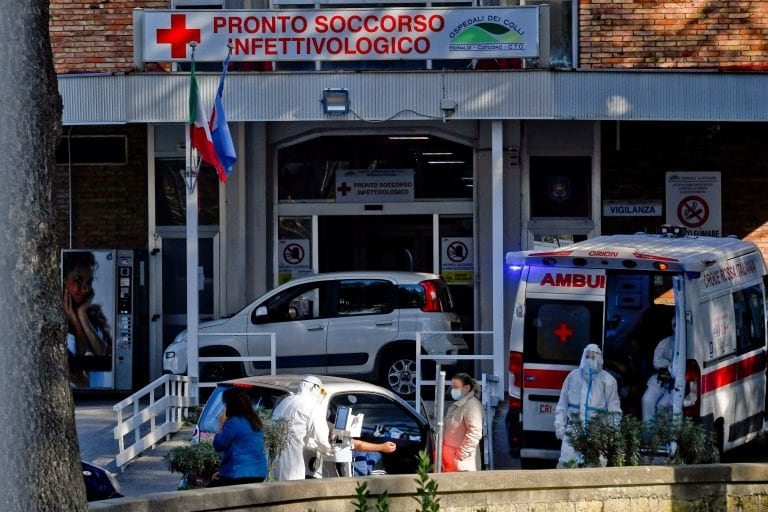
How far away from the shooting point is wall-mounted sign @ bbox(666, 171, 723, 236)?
19.8 metres

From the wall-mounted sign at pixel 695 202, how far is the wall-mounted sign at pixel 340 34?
4.24 m

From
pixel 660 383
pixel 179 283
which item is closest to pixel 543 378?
pixel 660 383

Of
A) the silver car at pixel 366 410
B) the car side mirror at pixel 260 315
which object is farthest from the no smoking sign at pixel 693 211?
the silver car at pixel 366 410

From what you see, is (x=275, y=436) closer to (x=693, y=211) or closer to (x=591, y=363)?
(x=591, y=363)

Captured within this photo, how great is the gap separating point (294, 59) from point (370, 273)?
122 inches

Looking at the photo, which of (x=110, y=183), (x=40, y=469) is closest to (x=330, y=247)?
(x=110, y=183)

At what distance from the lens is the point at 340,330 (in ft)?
57.6

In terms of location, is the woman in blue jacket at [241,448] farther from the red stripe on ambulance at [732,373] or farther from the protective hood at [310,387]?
the red stripe on ambulance at [732,373]

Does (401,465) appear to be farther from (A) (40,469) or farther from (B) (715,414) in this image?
(A) (40,469)

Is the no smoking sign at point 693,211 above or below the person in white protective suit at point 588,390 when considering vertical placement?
above

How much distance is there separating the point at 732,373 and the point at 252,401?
5.11m

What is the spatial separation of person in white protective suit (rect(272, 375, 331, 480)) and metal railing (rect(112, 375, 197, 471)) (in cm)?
383

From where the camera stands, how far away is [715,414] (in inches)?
504

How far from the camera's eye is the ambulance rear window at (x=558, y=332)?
1311 cm
